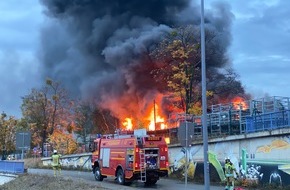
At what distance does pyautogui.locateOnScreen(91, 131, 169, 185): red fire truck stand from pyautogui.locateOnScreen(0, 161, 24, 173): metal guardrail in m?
9.58

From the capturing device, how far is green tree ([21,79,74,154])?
63.8 m

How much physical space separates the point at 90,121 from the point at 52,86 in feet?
26.2

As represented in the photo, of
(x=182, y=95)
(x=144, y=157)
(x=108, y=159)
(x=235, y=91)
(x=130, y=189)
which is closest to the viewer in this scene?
(x=130, y=189)

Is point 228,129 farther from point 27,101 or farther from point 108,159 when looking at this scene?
point 27,101

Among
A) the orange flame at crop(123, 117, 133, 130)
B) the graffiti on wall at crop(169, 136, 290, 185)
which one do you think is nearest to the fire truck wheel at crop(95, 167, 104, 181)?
the graffiti on wall at crop(169, 136, 290, 185)

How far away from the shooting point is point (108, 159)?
26.7m

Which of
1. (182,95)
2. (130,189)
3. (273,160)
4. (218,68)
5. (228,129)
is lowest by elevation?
(130,189)

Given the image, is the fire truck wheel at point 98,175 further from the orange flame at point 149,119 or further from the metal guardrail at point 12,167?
the orange flame at point 149,119

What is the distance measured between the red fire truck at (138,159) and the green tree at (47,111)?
38.8m

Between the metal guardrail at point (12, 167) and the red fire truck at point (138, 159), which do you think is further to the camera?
the metal guardrail at point (12, 167)

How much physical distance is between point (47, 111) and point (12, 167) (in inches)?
1235

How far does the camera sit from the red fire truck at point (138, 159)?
23766 mm

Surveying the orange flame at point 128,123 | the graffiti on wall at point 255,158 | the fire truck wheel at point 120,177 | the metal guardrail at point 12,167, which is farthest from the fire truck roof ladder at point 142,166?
the orange flame at point 128,123

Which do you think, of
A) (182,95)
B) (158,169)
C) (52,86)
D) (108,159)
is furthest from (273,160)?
(52,86)
